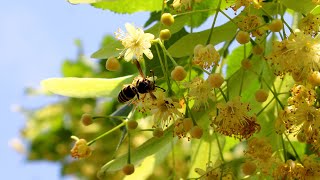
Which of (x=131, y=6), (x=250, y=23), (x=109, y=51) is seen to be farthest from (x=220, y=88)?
(x=131, y=6)

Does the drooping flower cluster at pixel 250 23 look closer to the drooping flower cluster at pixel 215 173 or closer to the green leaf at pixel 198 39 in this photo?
the green leaf at pixel 198 39

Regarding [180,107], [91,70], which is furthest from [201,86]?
[91,70]

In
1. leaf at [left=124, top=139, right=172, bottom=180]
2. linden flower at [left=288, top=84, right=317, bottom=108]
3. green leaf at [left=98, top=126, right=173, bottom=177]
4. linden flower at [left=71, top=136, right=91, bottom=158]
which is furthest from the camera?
leaf at [left=124, top=139, right=172, bottom=180]

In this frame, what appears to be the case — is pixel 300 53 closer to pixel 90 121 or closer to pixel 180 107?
pixel 180 107

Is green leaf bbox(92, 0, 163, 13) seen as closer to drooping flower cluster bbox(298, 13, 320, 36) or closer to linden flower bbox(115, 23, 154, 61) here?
linden flower bbox(115, 23, 154, 61)

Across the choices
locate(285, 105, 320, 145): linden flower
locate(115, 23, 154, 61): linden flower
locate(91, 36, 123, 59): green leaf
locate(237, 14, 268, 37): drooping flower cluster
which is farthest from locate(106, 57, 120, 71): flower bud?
locate(285, 105, 320, 145): linden flower

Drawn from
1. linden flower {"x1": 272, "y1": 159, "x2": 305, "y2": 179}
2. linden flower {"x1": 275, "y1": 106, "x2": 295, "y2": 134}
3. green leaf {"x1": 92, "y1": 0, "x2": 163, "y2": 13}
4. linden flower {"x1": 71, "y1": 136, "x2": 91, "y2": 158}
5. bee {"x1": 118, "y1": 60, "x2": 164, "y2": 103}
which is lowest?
linden flower {"x1": 272, "y1": 159, "x2": 305, "y2": 179}

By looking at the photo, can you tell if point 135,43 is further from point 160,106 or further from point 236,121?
point 236,121
